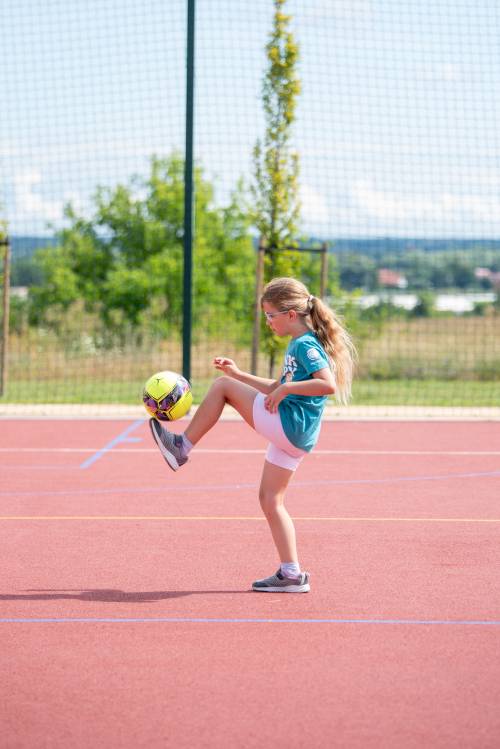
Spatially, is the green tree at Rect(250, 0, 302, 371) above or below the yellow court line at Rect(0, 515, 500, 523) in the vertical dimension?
above

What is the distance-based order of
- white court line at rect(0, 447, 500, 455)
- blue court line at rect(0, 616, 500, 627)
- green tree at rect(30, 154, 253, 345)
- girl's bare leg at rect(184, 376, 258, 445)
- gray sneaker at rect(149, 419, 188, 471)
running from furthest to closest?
1. green tree at rect(30, 154, 253, 345)
2. white court line at rect(0, 447, 500, 455)
3. gray sneaker at rect(149, 419, 188, 471)
4. girl's bare leg at rect(184, 376, 258, 445)
5. blue court line at rect(0, 616, 500, 627)

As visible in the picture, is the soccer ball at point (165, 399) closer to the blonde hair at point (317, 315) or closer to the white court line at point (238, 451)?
the blonde hair at point (317, 315)

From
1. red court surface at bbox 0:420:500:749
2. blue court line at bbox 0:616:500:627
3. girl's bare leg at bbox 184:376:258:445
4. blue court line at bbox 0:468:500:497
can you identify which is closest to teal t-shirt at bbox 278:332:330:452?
girl's bare leg at bbox 184:376:258:445

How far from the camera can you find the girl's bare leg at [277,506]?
5801 mm

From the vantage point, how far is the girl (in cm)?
571

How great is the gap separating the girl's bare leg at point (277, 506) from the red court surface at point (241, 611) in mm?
261

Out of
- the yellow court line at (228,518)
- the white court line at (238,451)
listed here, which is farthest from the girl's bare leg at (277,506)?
the white court line at (238,451)

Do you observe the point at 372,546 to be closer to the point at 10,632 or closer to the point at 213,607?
the point at 213,607

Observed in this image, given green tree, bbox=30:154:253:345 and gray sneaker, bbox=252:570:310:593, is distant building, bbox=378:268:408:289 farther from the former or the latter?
gray sneaker, bbox=252:570:310:593

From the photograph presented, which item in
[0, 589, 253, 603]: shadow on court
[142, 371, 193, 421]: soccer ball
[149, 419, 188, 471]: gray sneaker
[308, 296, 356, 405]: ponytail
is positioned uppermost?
[308, 296, 356, 405]: ponytail

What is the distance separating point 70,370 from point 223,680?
685 inches

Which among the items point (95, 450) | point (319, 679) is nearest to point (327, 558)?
point (319, 679)

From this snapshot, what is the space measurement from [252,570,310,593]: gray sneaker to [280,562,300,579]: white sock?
0.02 metres

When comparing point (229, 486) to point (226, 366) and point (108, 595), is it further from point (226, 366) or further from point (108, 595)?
point (108, 595)
